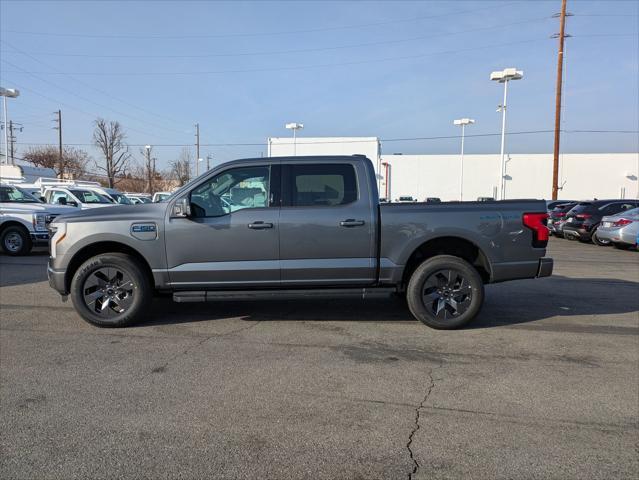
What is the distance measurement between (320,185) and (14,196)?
11397 mm

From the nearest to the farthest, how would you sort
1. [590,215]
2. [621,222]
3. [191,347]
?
[191,347]
[621,222]
[590,215]

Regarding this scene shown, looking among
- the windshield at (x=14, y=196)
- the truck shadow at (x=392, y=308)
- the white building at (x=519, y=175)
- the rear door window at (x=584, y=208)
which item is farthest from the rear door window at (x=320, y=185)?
the white building at (x=519, y=175)

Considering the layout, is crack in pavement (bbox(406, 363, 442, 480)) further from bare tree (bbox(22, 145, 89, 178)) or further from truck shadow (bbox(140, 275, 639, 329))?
bare tree (bbox(22, 145, 89, 178))

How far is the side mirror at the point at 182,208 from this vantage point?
17.5 ft

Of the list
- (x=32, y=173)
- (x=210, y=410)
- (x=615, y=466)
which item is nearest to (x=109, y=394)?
(x=210, y=410)

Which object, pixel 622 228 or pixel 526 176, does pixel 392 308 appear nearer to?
pixel 622 228

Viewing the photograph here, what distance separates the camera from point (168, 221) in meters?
5.44

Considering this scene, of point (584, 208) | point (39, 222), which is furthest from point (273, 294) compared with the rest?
point (584, 208)

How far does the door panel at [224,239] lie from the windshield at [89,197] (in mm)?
13768

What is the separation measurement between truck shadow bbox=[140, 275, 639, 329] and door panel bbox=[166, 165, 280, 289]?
2.54 feet

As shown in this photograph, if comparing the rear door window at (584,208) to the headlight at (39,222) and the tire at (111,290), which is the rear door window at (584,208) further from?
the headlight at (39,222)

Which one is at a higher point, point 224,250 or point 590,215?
point 590,215

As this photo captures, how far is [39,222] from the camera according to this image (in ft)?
41.3

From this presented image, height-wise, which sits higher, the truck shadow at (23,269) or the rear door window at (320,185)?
the rear door window at (320,185)
